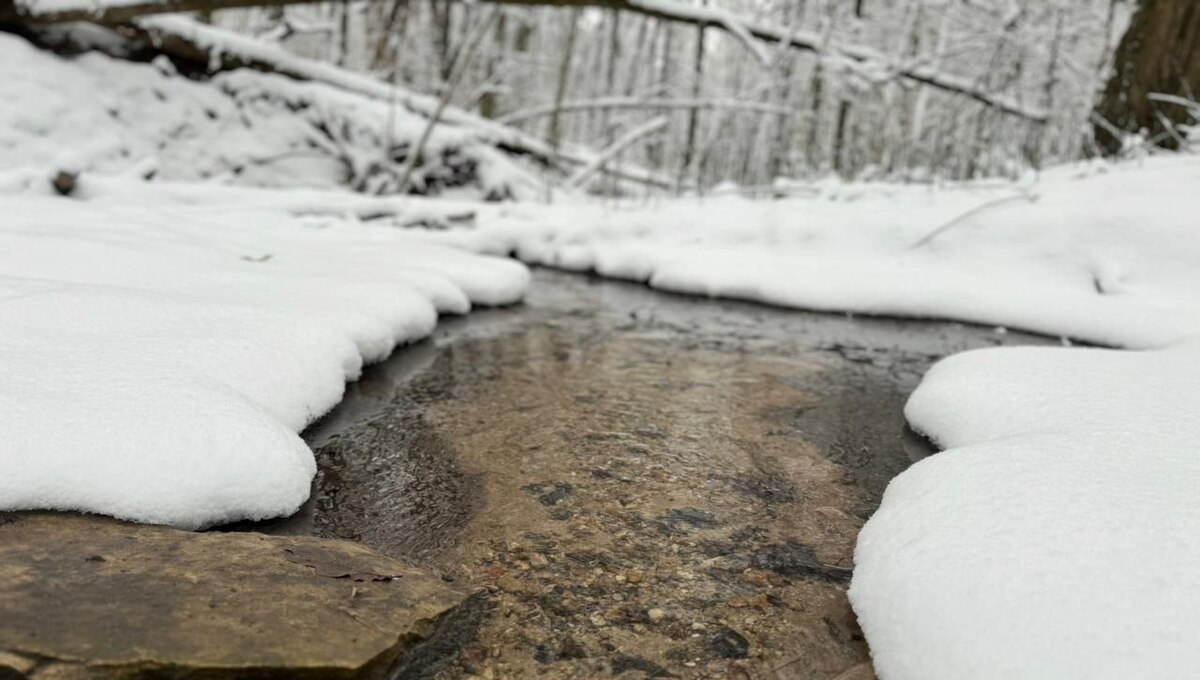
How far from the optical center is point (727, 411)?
98.8 inches

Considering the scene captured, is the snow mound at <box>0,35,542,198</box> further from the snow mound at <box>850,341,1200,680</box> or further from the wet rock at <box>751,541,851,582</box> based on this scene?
the snow mound at <box>850,341,1200,680</box>

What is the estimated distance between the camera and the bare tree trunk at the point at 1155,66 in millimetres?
5203

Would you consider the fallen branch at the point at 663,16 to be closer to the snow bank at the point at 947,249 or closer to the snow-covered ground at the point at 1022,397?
the snow bank at the point at 947,249

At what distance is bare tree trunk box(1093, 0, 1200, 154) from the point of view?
17.1 ft

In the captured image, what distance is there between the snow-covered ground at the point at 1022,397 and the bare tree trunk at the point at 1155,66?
94 cm

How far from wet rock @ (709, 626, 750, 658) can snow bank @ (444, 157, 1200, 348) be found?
2895 mm

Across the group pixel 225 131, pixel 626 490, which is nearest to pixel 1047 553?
pixel 626 490

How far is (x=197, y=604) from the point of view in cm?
118

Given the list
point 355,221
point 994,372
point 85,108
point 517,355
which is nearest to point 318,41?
point 85,108

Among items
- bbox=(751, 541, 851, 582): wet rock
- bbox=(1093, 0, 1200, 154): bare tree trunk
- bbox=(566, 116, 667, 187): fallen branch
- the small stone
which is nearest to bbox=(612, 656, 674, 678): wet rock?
the small stone

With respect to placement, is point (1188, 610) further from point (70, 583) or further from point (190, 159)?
point (190, 159)

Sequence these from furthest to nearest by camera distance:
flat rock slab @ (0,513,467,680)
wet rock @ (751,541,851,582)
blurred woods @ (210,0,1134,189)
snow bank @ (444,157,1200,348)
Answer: blurred woods @ (210,0,1134,189), snow bank @ (444,157,1200,348), wet rock @ (751,541,851,582), flat rock slab @ (0,513,467,680)

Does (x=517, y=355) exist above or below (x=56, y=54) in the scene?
below

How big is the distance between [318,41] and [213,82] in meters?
12.6
